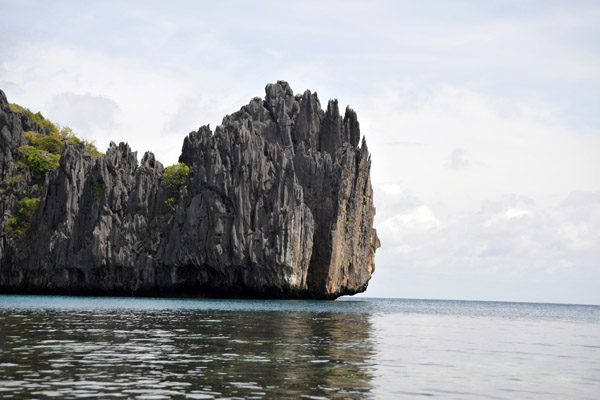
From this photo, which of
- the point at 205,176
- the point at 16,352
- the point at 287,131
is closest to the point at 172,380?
the point at 16,352

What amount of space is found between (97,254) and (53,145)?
103ft

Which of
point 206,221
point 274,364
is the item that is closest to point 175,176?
point 206,221

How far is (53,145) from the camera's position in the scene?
388 ft

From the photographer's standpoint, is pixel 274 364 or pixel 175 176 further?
pixel 175 176

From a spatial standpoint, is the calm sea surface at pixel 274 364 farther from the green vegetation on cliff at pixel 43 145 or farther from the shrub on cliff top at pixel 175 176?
the green vegetation on cliff at pixel 43 145

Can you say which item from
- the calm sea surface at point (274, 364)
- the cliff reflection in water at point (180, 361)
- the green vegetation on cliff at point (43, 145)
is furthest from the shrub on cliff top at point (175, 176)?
the cliff reflection in water at point (180, 361)

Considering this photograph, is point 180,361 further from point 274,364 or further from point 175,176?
point 175,176

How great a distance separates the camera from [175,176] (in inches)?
4218

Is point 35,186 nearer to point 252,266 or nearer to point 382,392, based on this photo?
point 252,266

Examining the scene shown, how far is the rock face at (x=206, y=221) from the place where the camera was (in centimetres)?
9225

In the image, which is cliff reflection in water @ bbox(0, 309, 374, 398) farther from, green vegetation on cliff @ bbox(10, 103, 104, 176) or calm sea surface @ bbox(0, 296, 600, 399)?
green vegetation on cliff @ bbox(10, 103, 104, 176)

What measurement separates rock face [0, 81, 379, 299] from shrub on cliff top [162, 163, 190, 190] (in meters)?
0.92

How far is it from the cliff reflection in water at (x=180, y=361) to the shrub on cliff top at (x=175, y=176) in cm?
6946

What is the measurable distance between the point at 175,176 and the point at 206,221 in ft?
51.1
